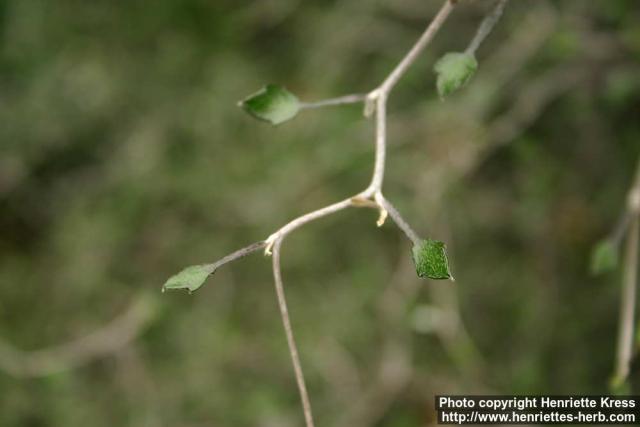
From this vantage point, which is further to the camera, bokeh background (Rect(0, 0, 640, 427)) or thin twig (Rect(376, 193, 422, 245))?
bokeh background (Rect(0, 0, 640, 427))

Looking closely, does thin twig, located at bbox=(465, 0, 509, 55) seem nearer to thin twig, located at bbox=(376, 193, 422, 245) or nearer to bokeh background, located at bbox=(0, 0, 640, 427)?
thin twig, located at bbox=(376, 193, 422, 245)

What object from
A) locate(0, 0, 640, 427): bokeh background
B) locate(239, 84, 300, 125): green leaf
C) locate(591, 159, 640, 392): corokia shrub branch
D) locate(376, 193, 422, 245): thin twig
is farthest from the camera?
locate(0, 0, 640, 427): bokeh background

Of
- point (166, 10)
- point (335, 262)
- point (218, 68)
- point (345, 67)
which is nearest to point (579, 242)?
point (335, 262)

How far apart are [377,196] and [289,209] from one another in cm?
96

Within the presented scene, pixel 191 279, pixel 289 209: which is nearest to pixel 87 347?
pixel 289 209

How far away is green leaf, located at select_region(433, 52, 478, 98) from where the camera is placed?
24.0 inches

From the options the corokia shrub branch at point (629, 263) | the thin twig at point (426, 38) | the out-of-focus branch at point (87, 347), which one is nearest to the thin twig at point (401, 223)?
the thin twig at point (426, 38)

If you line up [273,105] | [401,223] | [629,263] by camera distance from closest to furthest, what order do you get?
[401,223]
[273,105]
[629,263]

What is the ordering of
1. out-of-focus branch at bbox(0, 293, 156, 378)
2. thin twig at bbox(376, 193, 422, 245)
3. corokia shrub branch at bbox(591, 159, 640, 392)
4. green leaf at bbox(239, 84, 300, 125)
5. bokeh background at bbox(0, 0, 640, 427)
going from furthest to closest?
out-of-focus branch at bbox(0, 293, 156, 378) < bokeh background at bbox(0, 0, 640, 427) < corokia shrub branch at bbox(591, 159, 640, 392) < green leaf at bbox(239, 84, 300, 125) < thin twig at bbox(376, 193, 422, 245)

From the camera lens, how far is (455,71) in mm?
615

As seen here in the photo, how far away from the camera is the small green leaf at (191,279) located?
22.3 inches

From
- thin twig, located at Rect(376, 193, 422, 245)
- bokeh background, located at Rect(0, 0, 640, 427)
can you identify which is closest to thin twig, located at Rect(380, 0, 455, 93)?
thin twig, located at Rect(376, 193, 422, 245)

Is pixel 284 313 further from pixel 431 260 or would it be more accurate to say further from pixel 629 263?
pixel 629 263

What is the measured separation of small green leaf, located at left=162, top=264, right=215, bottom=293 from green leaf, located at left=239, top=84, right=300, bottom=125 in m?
0.17
